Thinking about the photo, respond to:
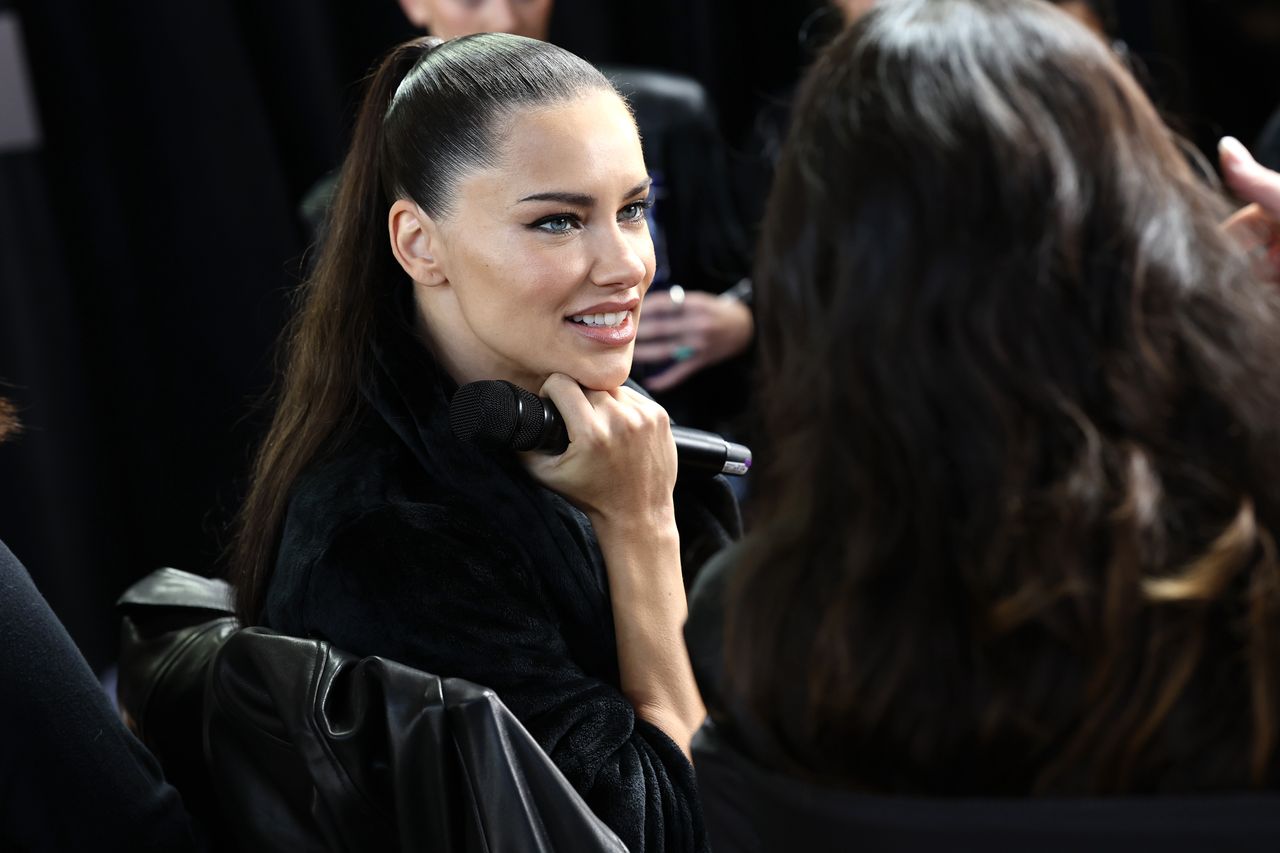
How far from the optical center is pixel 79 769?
135 cm

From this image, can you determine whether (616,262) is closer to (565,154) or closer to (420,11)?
(565,154)

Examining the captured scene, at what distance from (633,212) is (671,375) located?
86 centimetres

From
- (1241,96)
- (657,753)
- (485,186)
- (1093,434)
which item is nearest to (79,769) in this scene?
(657,753)

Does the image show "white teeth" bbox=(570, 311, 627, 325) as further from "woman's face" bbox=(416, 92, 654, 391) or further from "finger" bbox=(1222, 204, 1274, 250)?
"finger" bbox=(1222, 204, 1274, 250)

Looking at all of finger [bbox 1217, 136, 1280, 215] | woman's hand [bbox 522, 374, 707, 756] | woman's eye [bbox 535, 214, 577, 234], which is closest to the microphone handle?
woman's hand [bbox 522, 374, 707, 756]

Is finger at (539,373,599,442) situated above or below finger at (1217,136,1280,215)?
below

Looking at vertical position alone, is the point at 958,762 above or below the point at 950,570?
below

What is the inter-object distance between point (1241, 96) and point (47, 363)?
2881 mm

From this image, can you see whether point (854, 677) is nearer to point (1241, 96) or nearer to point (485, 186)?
point (485, 186)

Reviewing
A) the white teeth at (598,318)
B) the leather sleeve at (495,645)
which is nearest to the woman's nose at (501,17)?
the white teeth at (598,318)

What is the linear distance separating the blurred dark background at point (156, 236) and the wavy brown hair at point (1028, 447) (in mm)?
2147

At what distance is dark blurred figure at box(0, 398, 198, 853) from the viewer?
4.38 ft

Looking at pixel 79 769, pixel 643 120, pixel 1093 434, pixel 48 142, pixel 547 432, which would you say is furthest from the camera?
pixel 48 142

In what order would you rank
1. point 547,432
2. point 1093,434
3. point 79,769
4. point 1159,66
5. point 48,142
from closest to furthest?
point 1093,434, point 79,769, point 547,432, point 48,142, point 1159,66
